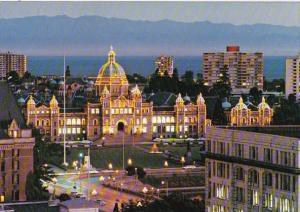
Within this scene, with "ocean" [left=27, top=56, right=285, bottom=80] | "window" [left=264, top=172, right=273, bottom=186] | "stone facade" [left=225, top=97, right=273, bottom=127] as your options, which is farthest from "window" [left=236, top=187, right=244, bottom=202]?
"ocean" [left=27, top=56, right=285, bottom=80]

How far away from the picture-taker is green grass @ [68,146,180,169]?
118ft

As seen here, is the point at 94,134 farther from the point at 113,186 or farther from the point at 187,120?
the point at 113,186

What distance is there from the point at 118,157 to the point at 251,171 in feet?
59.7

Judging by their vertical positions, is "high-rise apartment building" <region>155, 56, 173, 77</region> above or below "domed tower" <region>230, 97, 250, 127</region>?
above

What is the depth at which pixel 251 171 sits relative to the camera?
20094 millimetres

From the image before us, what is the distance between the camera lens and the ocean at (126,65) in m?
76.4

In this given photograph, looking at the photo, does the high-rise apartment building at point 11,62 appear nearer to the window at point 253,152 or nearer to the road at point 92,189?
the road at point 92,189

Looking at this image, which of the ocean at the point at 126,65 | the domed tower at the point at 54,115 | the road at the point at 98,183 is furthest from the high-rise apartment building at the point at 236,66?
the road at the point at 98,183

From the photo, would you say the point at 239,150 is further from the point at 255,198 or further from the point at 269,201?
the point at 269,201

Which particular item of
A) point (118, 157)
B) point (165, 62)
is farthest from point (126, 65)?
point (118, 157)

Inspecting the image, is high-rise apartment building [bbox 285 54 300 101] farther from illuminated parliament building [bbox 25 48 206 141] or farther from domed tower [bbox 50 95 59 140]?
domed tower [bbox 50 95 59 140]

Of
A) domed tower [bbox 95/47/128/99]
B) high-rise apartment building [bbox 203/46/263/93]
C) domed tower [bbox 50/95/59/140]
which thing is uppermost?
high-rise apartment building [bbox 203/46/263/93]

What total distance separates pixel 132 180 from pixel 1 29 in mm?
19181

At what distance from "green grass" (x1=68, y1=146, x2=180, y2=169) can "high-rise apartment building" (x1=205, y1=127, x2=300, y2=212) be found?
1406 cm
